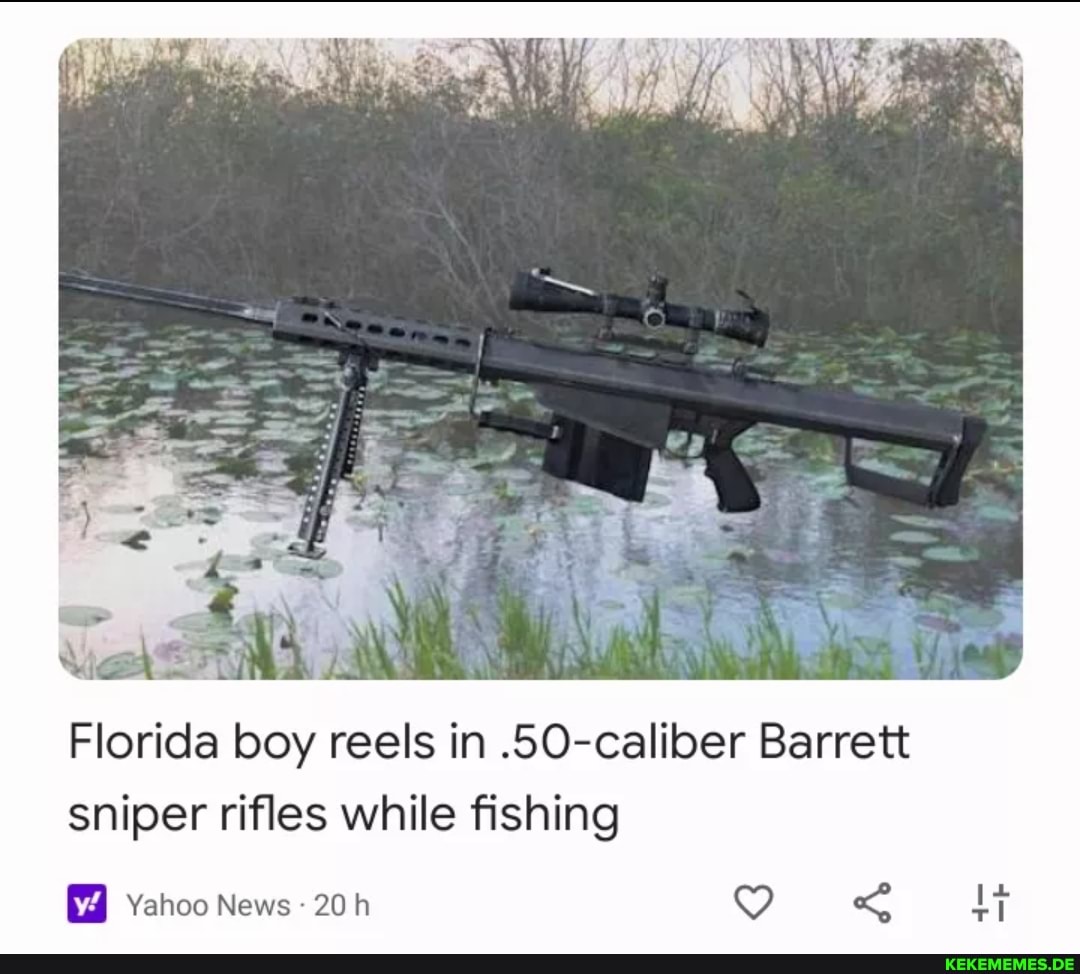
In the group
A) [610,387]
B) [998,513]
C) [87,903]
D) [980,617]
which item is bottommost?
[87,903]

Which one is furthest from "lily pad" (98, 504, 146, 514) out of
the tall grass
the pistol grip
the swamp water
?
the pistol grip

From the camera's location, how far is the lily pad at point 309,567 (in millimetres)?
2947

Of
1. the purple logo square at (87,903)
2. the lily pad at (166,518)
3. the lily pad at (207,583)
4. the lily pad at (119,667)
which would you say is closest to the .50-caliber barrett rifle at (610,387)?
the lily pad at (207,583)

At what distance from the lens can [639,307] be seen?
2.78 metres

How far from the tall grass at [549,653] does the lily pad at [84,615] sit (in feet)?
0.21

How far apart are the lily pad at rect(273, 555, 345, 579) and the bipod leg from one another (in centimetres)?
2

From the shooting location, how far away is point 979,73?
306 cm

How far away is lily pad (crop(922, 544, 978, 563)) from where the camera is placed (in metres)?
3.02

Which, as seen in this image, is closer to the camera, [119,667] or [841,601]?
[119,667]

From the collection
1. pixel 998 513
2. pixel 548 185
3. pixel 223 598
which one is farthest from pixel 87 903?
pixel 998 513

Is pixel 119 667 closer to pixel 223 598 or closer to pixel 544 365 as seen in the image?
pixel 223 598

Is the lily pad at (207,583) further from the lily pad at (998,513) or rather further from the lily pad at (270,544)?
the lily pad at (998,513)

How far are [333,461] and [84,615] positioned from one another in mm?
631

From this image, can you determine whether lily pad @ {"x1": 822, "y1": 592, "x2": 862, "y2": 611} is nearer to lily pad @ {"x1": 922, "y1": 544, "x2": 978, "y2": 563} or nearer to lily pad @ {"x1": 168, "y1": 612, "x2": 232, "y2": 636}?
lily pad @ {"x1": 922, "y1": 544, "x2": 978, "y2": 563}
